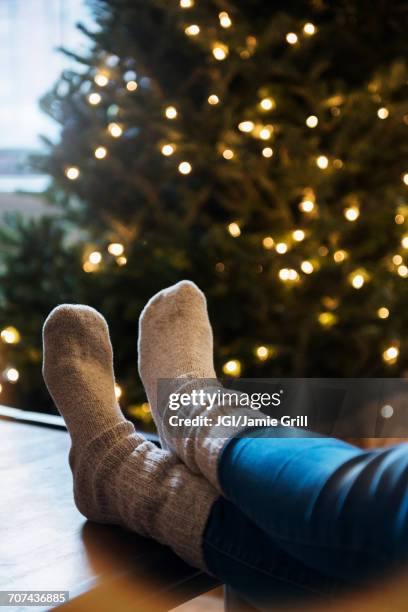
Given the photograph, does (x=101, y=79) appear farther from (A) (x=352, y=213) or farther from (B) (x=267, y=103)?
(A) (x=352, y=213)

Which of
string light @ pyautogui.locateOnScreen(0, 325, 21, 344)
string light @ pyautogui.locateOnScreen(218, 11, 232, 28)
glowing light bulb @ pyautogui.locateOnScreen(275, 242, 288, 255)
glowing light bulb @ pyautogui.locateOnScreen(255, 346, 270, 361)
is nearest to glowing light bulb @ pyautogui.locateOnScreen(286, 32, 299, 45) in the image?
string light @ pyautogui.locateOnScreen(218, 11, 232, 28)

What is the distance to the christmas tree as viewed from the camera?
1785mm

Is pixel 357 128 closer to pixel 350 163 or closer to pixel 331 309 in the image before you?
pixel 350 163

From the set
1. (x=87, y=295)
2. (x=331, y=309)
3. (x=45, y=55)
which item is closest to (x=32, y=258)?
(x=87, y=295)

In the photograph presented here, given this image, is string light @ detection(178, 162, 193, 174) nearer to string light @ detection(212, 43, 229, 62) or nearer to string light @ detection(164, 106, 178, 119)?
string light @ detection(164, 106, 178, 119)

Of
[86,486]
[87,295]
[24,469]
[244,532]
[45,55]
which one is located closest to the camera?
[244,532]

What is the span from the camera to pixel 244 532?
0.64 m

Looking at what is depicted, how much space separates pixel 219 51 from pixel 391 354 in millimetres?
850

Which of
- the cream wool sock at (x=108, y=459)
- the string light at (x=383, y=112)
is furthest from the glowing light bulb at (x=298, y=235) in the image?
the cream wool sock at (x=108, y=459)

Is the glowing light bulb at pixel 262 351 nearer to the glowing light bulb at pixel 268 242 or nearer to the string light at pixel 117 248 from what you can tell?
the glowing light bulb at pixel 268 242

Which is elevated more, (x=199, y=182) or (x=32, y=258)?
(x=199, y=182)

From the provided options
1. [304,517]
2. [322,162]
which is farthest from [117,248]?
[304,517]

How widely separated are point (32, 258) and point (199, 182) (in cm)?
46

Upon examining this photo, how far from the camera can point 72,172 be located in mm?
1816
